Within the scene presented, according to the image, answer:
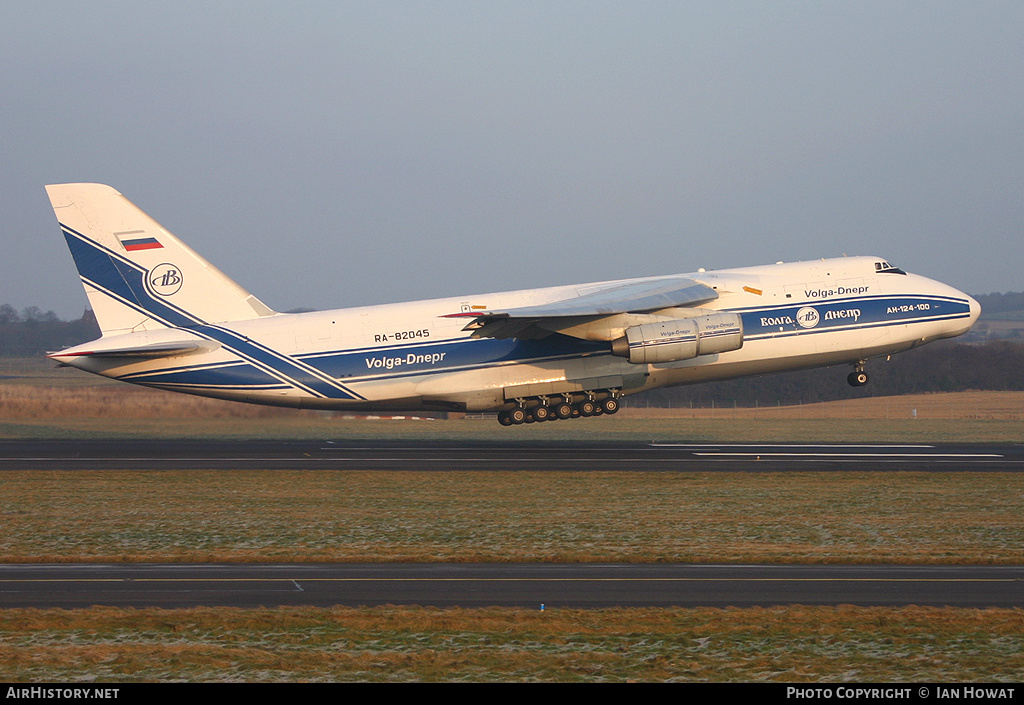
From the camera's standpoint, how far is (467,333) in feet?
103

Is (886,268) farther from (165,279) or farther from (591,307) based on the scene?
(165,279)

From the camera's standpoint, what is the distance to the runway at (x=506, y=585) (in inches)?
489

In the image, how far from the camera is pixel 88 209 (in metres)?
30.2

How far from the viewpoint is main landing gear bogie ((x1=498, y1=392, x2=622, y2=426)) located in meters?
31.6

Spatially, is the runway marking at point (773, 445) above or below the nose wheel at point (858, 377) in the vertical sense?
below

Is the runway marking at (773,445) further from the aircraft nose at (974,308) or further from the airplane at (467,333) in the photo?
the aircraft nose at (974,308)

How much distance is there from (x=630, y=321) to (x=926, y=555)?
15609mm

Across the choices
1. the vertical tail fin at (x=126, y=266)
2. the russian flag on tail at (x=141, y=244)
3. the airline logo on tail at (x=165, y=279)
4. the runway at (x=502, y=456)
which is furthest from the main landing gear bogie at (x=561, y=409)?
the russian flag on tail at (x=141, y=244)

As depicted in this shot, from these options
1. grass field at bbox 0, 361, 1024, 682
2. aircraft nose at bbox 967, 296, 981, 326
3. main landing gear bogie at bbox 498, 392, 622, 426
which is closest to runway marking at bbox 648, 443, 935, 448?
main landing gear bogie at bbox 498, 392, 622, 426

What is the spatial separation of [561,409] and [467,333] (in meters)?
3.79

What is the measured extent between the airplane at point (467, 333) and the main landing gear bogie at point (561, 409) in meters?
0.07

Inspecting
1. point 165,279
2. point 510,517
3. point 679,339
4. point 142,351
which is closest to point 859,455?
Answer: point 679,339

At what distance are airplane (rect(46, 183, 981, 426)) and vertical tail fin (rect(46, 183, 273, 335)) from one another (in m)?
0.04
